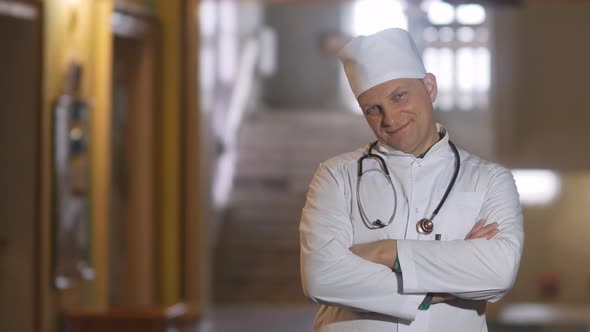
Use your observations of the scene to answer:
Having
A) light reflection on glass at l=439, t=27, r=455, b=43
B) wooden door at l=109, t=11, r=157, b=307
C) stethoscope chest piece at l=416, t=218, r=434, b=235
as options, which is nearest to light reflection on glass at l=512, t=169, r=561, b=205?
light reflection on glass at l=439, t=27, r=455, b=43

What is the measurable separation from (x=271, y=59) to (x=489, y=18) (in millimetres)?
8624

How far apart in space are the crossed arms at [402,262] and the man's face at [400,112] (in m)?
0.17

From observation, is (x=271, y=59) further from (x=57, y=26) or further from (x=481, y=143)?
(x=57, y=26)

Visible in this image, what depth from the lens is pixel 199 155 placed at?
952 cm

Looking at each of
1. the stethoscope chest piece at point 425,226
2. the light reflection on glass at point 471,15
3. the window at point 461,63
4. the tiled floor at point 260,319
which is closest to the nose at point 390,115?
the stethoscope chest piece at point 425,226

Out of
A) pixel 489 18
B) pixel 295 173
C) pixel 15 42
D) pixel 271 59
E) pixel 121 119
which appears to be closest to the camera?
pixel 15 42

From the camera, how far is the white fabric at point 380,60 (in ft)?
8.25

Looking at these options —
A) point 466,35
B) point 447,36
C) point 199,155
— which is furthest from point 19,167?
point 466,35

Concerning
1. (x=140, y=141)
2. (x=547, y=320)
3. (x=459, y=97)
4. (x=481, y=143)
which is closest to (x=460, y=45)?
(x=459, y=97)

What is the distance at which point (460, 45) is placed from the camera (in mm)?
15195

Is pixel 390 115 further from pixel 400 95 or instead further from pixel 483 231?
pixel 483 231

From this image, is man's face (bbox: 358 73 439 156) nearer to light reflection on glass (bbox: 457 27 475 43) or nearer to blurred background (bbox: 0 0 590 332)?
blurred background (bbox: 0 0 590 332)

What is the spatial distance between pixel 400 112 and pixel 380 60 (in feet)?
0.41

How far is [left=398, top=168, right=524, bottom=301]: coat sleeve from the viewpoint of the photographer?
7.99ft
